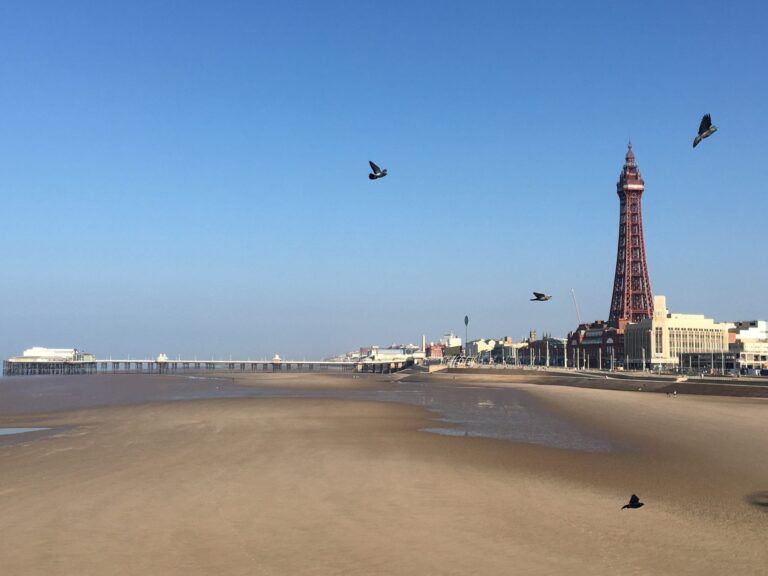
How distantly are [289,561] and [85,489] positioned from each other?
7987mm

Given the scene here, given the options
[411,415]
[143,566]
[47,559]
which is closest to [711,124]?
[143,566]

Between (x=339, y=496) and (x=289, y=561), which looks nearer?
(x=289, y=561)

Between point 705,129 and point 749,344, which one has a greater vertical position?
point 705,129

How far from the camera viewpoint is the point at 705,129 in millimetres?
18484

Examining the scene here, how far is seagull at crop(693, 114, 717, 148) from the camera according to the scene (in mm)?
18391

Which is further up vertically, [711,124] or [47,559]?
[711,124]

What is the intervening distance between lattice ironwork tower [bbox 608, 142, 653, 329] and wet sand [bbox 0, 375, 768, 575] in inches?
6110

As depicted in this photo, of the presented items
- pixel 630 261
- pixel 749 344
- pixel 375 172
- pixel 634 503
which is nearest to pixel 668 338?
pixel 749 344

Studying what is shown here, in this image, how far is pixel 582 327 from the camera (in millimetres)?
185125

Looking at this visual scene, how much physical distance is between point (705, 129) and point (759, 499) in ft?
32.3

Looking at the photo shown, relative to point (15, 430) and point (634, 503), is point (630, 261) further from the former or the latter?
point (634, 503)

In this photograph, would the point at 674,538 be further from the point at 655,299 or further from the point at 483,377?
the point at 655,299

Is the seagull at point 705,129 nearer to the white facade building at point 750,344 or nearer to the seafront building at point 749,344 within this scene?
the seafront building at point 749,344

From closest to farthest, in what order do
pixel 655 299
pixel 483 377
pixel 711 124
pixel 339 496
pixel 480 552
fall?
pixel 480 552, pixel 339 496, pixel 711 124, pixel 483 377, pixel 655 299
